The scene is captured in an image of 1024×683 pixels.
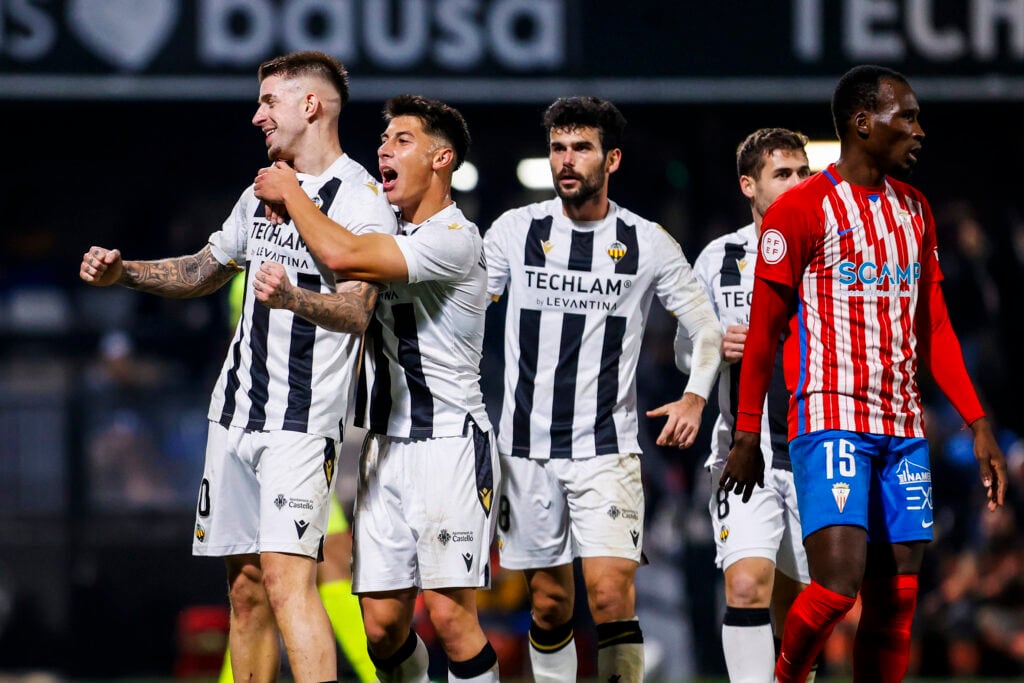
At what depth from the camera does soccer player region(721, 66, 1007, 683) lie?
4418 millimetres

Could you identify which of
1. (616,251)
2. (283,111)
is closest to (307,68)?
(283,111)

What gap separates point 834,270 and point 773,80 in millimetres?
4158

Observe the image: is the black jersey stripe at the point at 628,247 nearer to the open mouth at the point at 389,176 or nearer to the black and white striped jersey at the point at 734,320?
the black and white striped jersey at the point at 734,320

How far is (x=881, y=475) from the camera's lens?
4.48 metres

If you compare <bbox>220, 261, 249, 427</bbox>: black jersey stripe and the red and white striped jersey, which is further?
<bbox>220, 261, 249, 427</bbox>: black jersey stripe

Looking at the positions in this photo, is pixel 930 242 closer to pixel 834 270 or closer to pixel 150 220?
pixel 834 270

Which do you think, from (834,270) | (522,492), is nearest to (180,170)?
(522,492)

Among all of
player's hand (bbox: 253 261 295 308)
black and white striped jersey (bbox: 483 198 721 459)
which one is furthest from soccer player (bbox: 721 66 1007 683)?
player's hand (bbox: 253 261 295 308)

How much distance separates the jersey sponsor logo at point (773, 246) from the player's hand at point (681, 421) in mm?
746

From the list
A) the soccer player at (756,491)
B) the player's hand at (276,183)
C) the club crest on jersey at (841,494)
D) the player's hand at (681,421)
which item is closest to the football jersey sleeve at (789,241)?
the club crest on jersey at (841,494)

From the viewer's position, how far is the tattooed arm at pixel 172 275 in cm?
486

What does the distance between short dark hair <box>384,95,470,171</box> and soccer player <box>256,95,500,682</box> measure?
0.01 m

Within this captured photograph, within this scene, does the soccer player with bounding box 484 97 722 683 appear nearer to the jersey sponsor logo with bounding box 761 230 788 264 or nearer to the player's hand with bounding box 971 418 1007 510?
the jersey sponsor logo with bounding box 761 230 788 264

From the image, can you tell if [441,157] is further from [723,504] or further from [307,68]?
[723,504]
